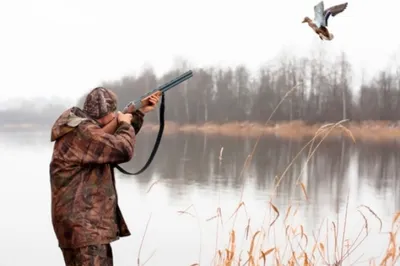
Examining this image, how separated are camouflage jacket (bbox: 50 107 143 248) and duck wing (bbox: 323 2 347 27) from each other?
1.00 metres

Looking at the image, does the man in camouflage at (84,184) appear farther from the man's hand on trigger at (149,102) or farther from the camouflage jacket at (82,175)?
the man's hand on trigger at (149,102)

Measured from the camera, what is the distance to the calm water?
20.9 feet

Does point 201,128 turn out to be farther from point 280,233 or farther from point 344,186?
point 280,233

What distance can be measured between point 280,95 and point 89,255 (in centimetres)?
4956

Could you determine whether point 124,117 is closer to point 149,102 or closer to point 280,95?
point 149,102

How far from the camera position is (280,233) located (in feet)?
23.1

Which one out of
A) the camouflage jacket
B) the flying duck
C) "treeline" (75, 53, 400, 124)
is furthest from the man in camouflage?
"treeline" (75, 53, 400, 124)

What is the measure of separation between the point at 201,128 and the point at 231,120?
3.40m

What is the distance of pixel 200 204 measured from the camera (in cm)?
918

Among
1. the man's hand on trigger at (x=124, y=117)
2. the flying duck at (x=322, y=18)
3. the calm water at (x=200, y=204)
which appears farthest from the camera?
the calm water at (x=200, y=204)

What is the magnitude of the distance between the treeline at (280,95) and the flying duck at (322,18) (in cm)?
3862

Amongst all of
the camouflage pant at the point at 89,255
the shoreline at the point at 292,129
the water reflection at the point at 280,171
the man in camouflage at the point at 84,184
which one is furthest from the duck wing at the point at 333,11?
the shoreline at the point at 292,129

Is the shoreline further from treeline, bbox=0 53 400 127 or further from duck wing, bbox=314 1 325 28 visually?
duck wing, bbox=314 1 325 28

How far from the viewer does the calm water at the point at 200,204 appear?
20.9 ft
